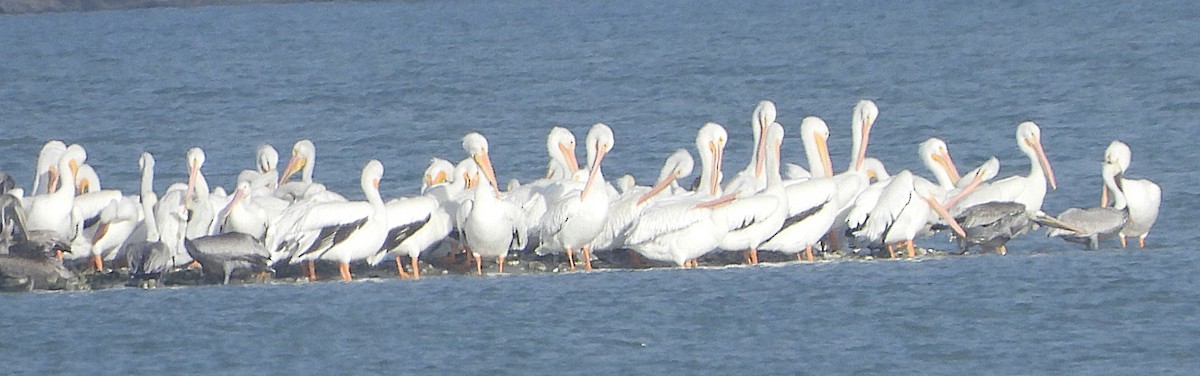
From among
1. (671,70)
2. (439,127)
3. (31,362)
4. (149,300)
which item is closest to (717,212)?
(149,300)

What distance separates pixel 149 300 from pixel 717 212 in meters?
2.84

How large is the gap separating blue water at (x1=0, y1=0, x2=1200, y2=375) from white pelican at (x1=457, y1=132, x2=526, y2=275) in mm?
214

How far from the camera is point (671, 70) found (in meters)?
36.8

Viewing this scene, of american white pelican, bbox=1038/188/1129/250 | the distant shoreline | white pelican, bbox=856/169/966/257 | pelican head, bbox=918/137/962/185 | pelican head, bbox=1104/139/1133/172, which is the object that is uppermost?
the distant shoreline

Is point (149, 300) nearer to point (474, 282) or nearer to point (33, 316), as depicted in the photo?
point (33, 316)

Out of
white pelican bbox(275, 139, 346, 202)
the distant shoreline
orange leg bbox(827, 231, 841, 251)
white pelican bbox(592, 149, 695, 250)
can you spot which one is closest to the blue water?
white pelican bbox(592, 149, 695, 250)

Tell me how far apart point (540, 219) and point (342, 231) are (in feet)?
3.63

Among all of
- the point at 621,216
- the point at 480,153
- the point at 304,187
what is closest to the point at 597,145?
the point at 480,153

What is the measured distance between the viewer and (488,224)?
13.0 meters

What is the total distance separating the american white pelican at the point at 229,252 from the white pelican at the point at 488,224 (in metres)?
1.06

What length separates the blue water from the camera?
1119cm

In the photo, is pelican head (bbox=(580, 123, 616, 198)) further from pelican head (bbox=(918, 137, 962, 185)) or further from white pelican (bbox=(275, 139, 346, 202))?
pelican head (bbox=(918, 137, 962, 185))

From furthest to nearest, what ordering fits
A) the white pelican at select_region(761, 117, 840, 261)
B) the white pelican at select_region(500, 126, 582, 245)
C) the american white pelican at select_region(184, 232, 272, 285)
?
the white pelican at select_region(500, 126, 582, 245)
the white pelican at select_region(761, 117, 840, 261)
the american white pelican at select_region(184, 232, 272, 285)

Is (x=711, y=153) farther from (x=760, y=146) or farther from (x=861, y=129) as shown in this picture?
(x=861, y=129)
